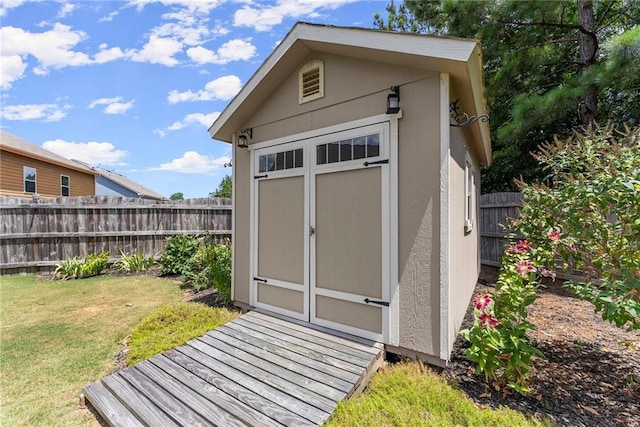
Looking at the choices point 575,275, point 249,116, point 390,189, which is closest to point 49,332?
point 249,116

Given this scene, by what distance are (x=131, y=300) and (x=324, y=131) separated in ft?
15.3

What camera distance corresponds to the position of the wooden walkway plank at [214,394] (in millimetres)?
2125

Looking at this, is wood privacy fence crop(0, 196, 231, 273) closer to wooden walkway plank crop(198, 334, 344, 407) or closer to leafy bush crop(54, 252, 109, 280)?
leafy bush crop(54, 252, 109, 280)

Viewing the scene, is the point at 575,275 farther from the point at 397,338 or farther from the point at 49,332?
the point at 49,332

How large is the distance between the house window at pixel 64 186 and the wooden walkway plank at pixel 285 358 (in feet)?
55.8

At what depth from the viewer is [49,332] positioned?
394 cm

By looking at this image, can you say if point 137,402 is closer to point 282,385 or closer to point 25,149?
point 282,385

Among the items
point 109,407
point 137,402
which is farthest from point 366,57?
point 109,407

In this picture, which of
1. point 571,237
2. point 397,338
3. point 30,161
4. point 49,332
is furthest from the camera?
point 30,161

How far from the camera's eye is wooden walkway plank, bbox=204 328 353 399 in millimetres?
2469

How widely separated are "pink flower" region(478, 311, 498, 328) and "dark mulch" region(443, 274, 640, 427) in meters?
0.55

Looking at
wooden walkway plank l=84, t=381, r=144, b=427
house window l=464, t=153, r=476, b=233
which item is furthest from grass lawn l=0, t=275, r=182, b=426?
house window l=464, t=153, r=476, b=233

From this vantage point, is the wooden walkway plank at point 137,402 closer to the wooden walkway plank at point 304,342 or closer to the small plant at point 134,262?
the wooden walkway plank at point 304,342

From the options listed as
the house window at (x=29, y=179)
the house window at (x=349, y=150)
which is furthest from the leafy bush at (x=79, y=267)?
the house window at (x=29, y=179)
